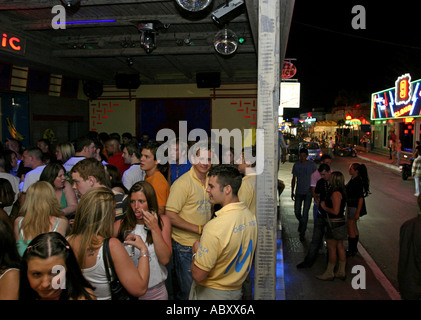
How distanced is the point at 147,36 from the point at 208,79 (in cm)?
555

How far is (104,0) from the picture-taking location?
20.1ft

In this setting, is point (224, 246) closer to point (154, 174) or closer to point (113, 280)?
point (113, 280)

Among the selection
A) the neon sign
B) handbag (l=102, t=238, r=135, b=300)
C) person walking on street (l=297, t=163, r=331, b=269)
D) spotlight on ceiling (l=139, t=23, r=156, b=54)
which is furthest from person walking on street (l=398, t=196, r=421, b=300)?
the neon sign

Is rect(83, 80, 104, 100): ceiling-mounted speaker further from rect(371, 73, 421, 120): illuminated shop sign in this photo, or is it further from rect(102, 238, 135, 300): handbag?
rect(371, 73, 421, 120): illuminated shop sign

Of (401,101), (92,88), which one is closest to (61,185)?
(92,88)

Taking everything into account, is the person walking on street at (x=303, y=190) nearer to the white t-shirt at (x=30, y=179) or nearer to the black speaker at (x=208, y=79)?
the white t-shirt at (x=30, y=179)

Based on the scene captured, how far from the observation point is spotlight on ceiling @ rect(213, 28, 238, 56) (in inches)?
274

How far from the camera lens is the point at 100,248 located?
2418mm

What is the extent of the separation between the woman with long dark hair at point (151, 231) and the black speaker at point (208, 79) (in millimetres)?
9988

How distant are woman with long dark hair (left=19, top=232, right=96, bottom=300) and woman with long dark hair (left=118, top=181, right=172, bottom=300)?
2.85 ft

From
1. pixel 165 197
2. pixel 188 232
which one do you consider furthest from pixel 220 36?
pixel 188 232

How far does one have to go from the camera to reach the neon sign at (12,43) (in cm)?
753

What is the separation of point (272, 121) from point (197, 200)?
1505mm
